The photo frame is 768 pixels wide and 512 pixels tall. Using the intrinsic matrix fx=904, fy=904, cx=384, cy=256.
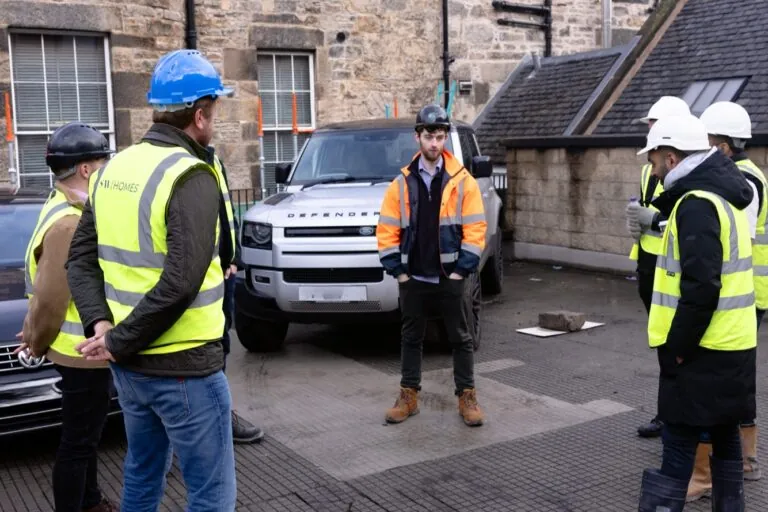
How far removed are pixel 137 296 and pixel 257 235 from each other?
4.67 metres

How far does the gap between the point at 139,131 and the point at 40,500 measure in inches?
347

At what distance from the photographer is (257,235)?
299 inches

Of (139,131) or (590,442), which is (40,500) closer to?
(590,442)

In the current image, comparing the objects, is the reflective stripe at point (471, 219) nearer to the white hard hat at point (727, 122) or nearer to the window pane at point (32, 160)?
the white hard hat at point (727, 122)

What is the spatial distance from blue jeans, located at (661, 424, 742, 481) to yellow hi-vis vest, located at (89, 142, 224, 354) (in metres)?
1.98

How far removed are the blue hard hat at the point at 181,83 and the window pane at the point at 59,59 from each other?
10.2 meters

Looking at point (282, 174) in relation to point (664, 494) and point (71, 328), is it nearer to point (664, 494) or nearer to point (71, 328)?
point (71, 328)

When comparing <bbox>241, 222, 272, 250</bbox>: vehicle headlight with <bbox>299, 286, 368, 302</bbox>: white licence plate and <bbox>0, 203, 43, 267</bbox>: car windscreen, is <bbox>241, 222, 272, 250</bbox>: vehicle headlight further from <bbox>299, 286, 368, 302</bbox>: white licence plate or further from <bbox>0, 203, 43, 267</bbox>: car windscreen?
<bbox>0, 203, 43, 267</bbox>: car windscreen

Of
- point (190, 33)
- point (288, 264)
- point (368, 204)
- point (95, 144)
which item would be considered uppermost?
point (190, 33)

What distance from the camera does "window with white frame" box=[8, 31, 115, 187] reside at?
12.2 meters

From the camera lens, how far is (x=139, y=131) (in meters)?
12.9

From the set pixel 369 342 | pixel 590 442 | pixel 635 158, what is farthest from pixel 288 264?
pixel 635 158

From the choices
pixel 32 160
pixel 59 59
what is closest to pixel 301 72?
pixel 59 59

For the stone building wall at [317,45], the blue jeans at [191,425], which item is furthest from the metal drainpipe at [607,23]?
the blue jeans at [191,425]
